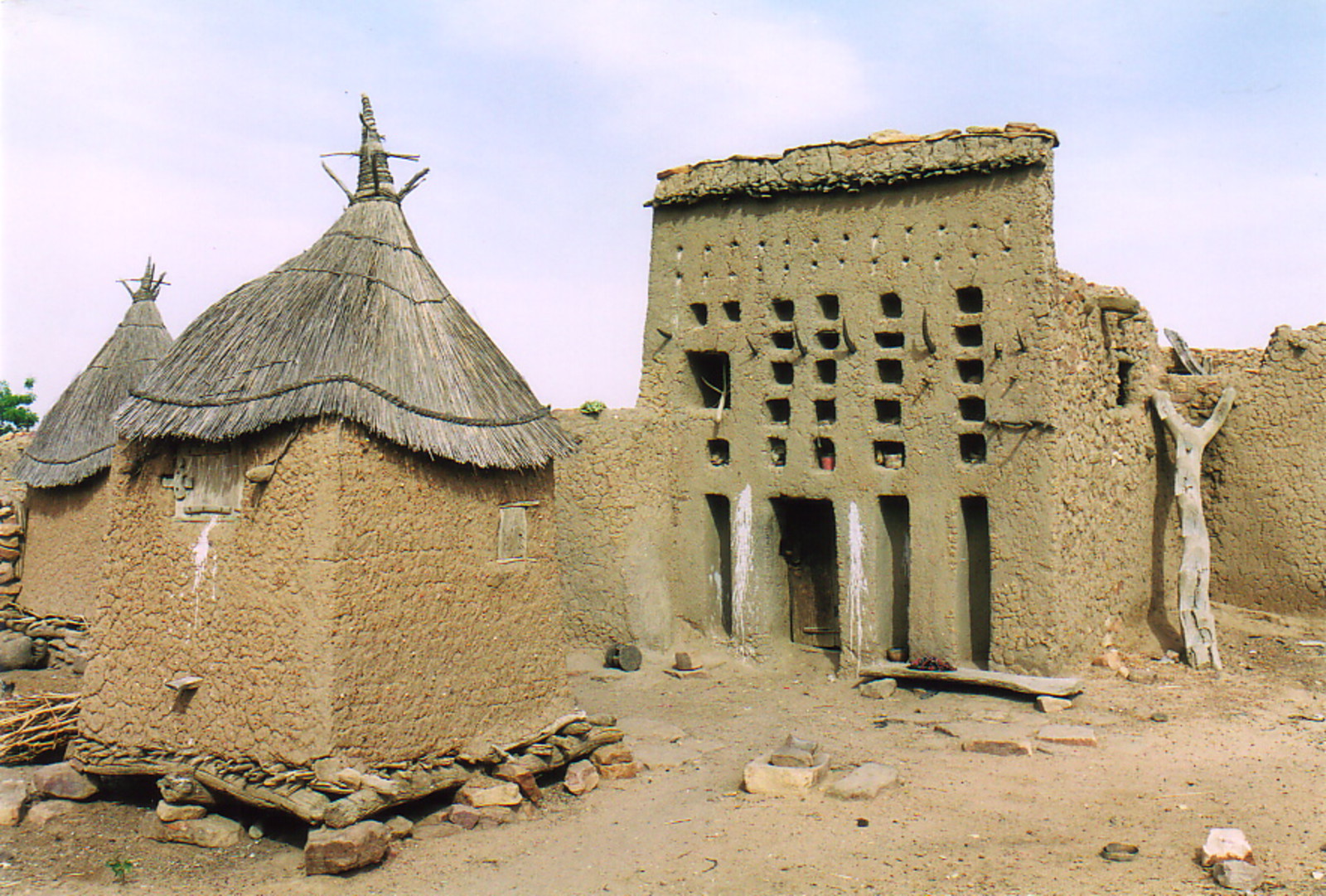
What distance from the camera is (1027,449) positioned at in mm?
10352

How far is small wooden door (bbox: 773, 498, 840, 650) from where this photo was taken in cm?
1221

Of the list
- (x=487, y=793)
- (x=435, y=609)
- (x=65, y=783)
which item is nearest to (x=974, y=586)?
(x=487, y=793)

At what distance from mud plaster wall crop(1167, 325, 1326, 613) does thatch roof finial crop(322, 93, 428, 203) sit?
392 inches

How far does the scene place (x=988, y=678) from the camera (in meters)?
10.1

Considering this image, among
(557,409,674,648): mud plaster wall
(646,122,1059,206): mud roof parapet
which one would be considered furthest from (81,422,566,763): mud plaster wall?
(646,122,1059,206): mud roof parapet

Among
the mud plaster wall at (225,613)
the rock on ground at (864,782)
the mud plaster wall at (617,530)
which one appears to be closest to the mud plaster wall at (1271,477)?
the mud plaster wall at (617,530)

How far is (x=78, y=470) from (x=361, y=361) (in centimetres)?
687

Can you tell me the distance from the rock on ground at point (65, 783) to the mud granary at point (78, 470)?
4.33 meters

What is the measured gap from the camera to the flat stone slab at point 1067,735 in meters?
8.64

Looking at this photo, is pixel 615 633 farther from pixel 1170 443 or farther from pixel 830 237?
pixel 1170 443

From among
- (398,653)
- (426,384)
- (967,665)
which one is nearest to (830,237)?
(967,665)

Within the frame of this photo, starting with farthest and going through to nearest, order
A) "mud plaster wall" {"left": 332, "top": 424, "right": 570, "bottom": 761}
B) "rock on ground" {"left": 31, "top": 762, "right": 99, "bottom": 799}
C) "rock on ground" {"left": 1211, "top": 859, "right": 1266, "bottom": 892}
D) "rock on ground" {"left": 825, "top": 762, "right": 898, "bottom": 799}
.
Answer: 1. "rock on ground" {"left": 31, "top": 762, "right": 99, "bottom": 799}
2. "rock on ground" {"left": 825, "top": 762, "right": 898, "bottom": 799}
3. "mud plaster wall" {"left": 332, "top": 424, "right": 570, "bottom": 761}
4. "rock on ground" {"left": 1211, "top": 859, "right": 1266, "bottom": 892}

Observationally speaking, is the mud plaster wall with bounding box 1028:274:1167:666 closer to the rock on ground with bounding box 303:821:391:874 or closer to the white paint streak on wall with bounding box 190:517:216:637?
the rock on ground with bounding box 303:821:391:874

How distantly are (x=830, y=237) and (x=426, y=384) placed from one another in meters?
5.51
